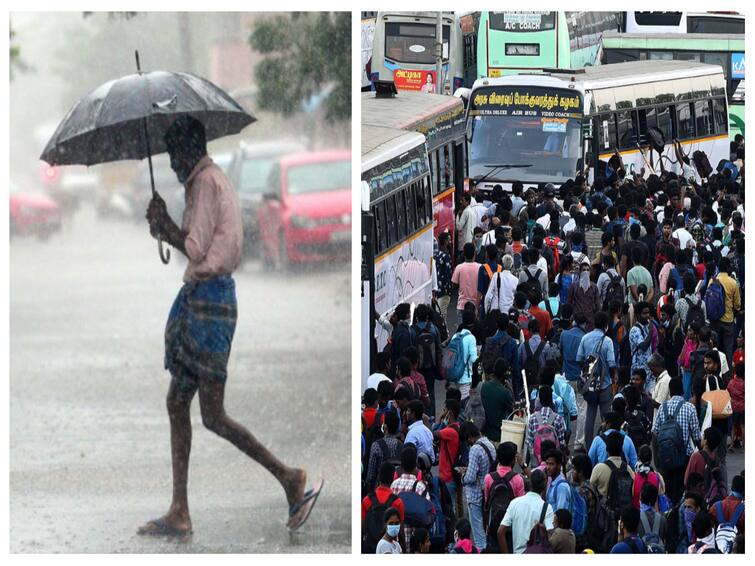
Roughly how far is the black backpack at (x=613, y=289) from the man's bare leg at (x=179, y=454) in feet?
23.3

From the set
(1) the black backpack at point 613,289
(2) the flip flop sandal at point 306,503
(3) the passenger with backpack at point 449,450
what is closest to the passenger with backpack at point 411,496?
(3) the passenger with backpack at point 449,450

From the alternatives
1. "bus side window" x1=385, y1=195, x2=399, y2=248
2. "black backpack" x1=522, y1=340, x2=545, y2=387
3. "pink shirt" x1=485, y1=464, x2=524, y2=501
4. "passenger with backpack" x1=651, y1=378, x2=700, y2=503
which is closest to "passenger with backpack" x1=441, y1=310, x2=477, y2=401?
"black backpack" x1=522, y1=340, x2=545, y2=387

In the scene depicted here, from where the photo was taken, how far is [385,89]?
64.9 ft

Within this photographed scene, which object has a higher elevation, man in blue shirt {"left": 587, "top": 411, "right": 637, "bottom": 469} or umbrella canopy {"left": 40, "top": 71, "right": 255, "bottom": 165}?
umbrella canopy {"left": 40, "top": 71, "right": 255, "bottom": 165}

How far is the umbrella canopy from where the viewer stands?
6.34m

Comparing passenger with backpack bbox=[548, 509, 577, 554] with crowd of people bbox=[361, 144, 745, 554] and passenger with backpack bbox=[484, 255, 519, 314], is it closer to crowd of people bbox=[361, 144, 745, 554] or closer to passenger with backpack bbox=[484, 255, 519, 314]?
crowd of people bbox=[361, 144, 745, 554]

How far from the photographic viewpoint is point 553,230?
622 inches

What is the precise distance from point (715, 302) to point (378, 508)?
5540mm

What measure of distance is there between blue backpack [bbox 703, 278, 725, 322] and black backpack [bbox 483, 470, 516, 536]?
4.65 metres

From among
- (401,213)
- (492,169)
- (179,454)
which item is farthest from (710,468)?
(492,169)

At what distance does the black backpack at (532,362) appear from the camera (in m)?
11.5

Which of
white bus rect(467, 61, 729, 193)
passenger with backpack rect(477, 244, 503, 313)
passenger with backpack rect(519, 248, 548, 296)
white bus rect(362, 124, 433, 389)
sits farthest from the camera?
white bus rect(467, 61, 729, 193)

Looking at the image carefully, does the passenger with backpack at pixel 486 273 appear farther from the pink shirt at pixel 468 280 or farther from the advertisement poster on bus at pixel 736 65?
the advertisement poster on bus at pixel 736 65

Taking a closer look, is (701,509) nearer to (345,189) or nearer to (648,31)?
(345,189)
